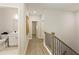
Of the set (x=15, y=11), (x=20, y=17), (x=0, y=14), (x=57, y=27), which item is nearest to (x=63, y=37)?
(x=57, y=27)

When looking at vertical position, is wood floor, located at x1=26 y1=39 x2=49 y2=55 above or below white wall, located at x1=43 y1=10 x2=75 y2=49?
below

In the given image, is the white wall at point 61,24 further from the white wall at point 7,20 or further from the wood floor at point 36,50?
the white wall at point 7,20

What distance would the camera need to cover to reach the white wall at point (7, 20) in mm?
7473

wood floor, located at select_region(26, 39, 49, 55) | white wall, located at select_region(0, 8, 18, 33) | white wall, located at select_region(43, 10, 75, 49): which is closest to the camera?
wood floor, located at select_region(26, 39, 49, 55)

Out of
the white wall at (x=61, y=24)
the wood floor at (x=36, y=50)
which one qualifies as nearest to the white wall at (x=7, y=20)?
the wood floor at (x=36, y=50)

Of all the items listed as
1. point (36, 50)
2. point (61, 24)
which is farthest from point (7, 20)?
point (61, 24)

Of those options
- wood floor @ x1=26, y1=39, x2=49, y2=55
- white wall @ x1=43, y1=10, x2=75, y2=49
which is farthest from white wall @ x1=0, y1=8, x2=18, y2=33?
white wall @ x1=43, y1=10, x2=75, y2=49

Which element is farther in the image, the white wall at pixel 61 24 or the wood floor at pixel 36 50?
the white wall at pixel 61 24

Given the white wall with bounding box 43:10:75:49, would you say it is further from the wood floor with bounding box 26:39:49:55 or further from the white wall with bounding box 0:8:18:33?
the white wall with bounding box 0:8:18:33

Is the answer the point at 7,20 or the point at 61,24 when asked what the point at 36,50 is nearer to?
the point at 7,20

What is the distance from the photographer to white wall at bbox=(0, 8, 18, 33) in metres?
7.47

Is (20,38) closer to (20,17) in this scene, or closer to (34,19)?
(20,17)

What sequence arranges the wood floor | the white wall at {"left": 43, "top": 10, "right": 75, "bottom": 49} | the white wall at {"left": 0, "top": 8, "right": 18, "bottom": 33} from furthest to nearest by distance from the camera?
1. the white wall at {"left": 43, "top": 10, "right": 75, "bottom": 49}
2. the white wall at {"left": 0, "top": 8, "right": 18, "bottom": 33}
3. the wood floor
